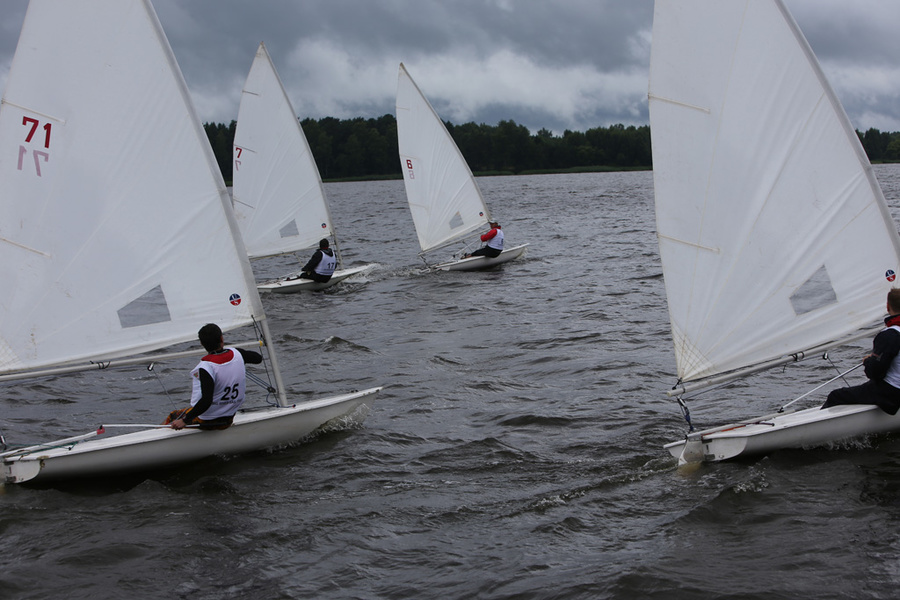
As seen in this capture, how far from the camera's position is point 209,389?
745 cm

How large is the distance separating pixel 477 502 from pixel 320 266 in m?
12.6

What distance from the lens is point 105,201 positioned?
7.82 m

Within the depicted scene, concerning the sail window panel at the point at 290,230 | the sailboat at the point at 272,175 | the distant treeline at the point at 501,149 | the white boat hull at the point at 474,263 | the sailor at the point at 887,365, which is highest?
the distant treeline at the point at 501,149

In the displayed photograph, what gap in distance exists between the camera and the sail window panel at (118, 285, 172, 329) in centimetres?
781

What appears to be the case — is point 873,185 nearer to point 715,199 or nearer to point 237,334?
point 715,199

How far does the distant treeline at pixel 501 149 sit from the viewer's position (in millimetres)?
117188

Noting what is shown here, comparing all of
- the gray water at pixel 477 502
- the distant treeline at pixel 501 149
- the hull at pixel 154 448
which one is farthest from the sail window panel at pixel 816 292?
the distant treeline at pixel 501 149

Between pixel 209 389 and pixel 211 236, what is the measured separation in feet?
4.92

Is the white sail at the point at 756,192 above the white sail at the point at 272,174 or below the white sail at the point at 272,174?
below

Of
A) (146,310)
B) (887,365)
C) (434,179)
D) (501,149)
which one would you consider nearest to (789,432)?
(887,365)

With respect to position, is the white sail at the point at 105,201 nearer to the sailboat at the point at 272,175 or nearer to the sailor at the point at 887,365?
the sailor at the point at 887,365

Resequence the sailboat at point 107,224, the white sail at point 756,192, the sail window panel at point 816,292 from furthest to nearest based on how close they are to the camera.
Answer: the sailboat at point 107,224, the sail window panel at point 816,292, the white sail at point 756,192

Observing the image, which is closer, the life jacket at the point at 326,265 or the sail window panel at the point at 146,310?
the sail window panel at the point at 146,310

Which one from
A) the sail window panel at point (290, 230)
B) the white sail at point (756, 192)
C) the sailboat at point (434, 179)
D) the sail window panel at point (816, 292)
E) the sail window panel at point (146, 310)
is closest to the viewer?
the white sail at point (756, 192)
